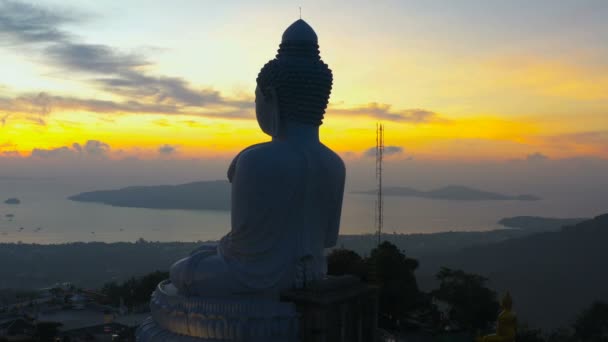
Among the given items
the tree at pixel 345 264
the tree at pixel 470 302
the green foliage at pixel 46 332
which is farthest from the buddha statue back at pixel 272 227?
the tree at pixel 470 302

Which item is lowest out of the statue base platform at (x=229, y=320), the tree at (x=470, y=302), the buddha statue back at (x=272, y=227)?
the tree at (x=470, y=302)

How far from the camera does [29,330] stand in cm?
1472

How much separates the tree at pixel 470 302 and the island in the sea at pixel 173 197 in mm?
96035

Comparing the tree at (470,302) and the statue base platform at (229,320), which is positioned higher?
the statue base platform at (229,320)

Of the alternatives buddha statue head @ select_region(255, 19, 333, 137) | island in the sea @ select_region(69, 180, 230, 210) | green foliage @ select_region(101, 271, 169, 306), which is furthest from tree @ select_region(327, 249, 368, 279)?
island in the sea @ select_region(69, 180, 230, 210)

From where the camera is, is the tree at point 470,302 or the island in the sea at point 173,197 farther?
the island in the sea at point 173,197

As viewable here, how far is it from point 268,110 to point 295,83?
2.58 feet

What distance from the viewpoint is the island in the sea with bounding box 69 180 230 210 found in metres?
131

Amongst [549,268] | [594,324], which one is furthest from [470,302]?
[549,268]

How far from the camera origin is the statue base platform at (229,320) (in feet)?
28.4

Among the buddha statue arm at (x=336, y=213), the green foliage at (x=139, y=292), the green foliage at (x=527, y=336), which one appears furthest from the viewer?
the green foliage at (x=139, y=292)

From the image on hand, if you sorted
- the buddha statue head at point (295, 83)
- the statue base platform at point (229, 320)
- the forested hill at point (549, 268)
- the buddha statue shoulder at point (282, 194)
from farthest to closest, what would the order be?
the forested hill at point (549, 268) < the buddha statue head at point (295, 83) < the buddha statue shoulder at point (282, 194) < the statue base platform at point (229, 320)

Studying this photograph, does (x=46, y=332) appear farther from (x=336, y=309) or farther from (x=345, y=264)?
(x=336, y=309)

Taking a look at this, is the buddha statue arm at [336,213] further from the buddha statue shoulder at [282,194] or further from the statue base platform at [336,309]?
the statue base platform at [336,309]
